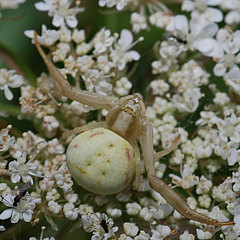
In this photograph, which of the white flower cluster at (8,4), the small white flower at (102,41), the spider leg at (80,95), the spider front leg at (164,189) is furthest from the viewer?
the white flower cluster at (8,4)

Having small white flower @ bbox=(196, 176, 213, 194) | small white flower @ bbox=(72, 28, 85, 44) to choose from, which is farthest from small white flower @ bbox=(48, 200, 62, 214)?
small white flower @ bbox=(72, 28, 85, 44)

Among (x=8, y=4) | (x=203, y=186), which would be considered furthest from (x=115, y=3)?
(x=203, y=186)

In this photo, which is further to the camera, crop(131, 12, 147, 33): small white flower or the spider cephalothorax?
crop(131, 12, 147, 33): small white flower

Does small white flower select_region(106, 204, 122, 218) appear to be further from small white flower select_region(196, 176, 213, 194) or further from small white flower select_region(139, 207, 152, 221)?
small white flower select_region(196, 176, 213, 194)

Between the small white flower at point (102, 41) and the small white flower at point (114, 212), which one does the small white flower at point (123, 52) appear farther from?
the small white flower at point (114, 212)

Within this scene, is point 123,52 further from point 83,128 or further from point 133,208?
point 133,208

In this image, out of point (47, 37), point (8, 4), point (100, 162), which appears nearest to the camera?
point (100, 162)

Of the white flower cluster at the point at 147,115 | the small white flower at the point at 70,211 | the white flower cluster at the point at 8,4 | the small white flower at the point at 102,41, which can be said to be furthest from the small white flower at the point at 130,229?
the white flower cluster at the point at 8,4
